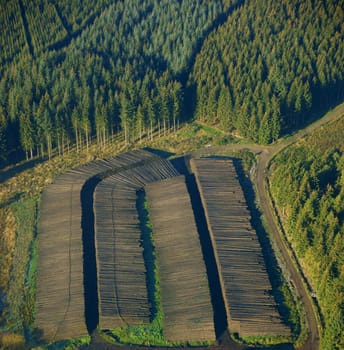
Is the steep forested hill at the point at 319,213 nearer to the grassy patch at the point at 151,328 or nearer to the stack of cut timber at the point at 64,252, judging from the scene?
the grassy patch at the point at 151,328

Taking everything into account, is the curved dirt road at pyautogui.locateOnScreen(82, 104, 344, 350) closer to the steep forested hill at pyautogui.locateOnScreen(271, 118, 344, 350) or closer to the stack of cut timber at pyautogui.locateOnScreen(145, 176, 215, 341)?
the steep forested hill at pyautogui.locateOnScreen(271, 118, 344, 350)

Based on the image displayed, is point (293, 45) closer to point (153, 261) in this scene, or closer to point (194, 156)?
point (194, 156)

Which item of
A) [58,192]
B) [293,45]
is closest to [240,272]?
[58,192]

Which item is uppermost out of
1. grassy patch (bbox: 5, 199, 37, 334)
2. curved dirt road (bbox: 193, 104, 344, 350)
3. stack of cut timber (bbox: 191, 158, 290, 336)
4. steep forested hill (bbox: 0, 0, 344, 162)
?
steep forested hill (bbox: 0, 0, 344, 162)

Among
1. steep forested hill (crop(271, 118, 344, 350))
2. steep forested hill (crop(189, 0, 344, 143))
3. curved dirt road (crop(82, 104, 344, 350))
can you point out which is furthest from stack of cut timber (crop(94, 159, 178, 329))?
steep forested hill (crop(189, 0, 344, 143))

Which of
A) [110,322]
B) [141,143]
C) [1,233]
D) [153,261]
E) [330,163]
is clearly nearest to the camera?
[110,322]

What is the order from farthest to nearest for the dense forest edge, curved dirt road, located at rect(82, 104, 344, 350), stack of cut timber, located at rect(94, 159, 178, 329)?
the dense forest edge
stack of cut timber, located at rect(94, 159, 178, 329)
curved dirt road, located at rect(82, 104, 344, 350)

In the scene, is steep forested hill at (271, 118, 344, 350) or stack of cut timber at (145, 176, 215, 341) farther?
steep forested hill at (271, 118, 344, 350)
